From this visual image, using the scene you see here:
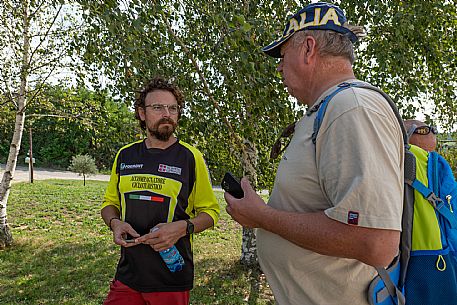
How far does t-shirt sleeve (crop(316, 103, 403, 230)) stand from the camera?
1256mm

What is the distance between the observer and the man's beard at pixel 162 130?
114 inches

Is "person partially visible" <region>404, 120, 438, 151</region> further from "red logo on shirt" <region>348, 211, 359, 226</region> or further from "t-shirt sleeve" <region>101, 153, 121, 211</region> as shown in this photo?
"t-shirt sleeve" <region>101, 153, 121, 211</region>

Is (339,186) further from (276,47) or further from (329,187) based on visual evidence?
(276,47)

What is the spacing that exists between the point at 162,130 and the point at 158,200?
51cm

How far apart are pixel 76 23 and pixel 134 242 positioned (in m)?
6.58

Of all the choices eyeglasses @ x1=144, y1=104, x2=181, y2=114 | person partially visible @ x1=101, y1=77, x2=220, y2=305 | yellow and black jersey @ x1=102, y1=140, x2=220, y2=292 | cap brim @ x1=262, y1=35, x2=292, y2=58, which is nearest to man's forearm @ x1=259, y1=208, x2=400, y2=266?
cap brim @ x1=262, y1=35, x2=292, y2=58

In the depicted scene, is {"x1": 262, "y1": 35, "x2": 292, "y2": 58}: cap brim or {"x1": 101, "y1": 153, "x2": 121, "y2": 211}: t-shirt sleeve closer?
{"x1": 262, "y1": 35, "x2": 292, "y2": 58}: cap brim

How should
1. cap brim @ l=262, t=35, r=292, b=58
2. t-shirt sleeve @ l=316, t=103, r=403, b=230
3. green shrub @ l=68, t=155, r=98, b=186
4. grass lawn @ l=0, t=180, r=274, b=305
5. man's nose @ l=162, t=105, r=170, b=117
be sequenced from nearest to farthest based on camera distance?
t-shirt sleeve @ l=316, t=103, r=403, b=230
cap brim @ l=262, t=35, r=292, b=58
man's nose @ l=162, t=105, r=170, b=117
grass lawn @ l=0, t=180, r=274, b=305
green shrub @ l=68, t=155, r=98, b=186

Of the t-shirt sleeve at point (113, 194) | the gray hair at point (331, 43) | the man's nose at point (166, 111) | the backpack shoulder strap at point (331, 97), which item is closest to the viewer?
the backpack shoulder strap at point (331, 97)

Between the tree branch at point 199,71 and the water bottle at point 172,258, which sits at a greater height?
the tree branch at point 199,71

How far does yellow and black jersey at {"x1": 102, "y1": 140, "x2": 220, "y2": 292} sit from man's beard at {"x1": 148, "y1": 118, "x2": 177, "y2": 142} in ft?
0.28

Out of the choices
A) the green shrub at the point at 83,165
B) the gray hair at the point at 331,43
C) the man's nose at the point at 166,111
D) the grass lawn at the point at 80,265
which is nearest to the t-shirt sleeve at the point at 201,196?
the man's nose at the point at 166,111

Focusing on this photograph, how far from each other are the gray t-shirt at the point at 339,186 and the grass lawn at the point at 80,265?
14.2 ft

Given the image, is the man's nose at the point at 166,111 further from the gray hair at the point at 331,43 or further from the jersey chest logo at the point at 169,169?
the gray hair at the point at 331,43
